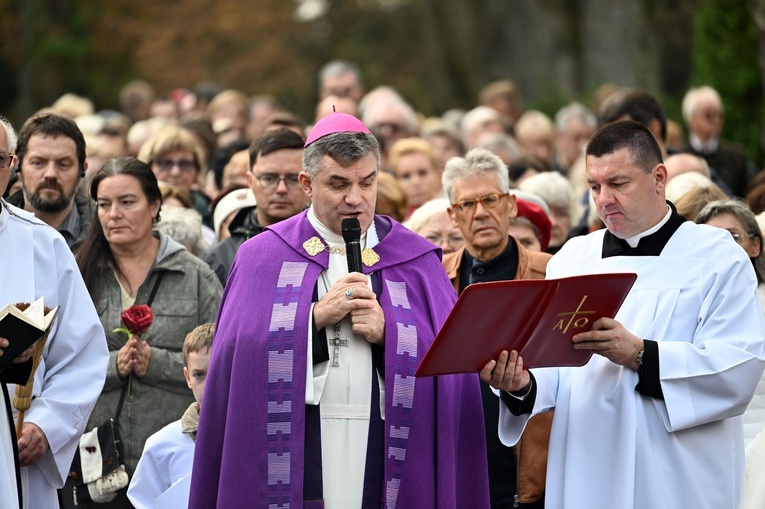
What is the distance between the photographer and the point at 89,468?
7391mm

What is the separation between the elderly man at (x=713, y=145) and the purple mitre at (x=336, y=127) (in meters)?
5.97

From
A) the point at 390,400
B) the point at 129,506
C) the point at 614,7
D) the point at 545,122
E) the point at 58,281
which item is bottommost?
the point at 129,506

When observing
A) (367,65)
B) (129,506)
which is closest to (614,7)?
(367,65)

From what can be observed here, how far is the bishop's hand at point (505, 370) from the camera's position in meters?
5.92

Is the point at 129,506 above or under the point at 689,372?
under

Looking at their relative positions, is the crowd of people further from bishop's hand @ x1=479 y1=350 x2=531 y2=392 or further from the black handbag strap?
the black handbag strap

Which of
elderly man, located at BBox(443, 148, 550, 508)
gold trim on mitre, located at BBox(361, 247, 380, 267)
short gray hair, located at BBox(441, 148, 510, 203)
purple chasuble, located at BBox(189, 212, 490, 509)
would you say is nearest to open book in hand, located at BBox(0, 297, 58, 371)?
purple chasuble, located at BBox(189, 212, 490, 509)

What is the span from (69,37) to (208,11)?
3.15m

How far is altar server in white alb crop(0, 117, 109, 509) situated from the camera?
21.1 feet

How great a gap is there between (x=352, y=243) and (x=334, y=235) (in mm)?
422

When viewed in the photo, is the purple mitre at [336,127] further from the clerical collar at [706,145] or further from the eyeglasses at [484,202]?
the clerical collar at [706,145]

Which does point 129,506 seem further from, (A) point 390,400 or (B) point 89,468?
(A) point 390,400

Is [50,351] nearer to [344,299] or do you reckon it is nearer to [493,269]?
[344,299]

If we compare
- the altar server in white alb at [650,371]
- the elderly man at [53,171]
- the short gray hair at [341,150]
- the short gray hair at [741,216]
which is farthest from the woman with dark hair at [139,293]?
the short gray hair at [741,216]
